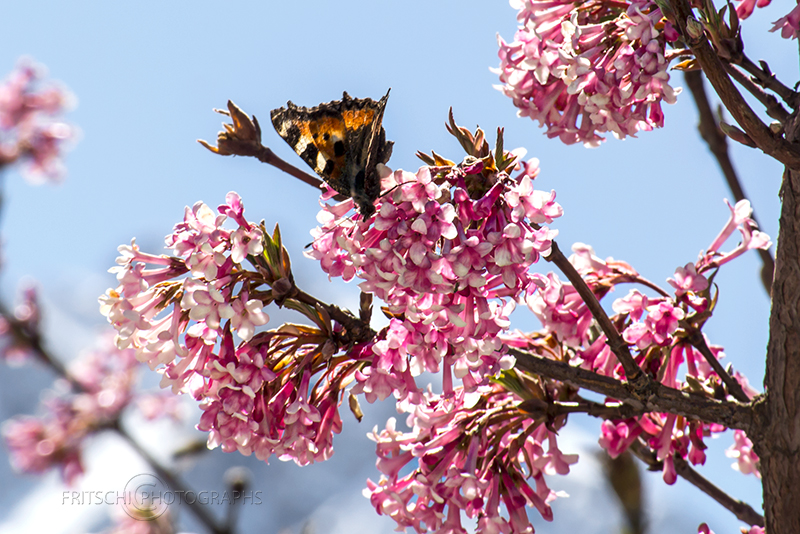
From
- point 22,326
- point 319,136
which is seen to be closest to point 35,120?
point 22,326

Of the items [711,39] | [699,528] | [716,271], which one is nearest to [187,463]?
[699,528]

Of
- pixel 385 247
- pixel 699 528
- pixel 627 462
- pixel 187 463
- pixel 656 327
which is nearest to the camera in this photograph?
pixel 385 247

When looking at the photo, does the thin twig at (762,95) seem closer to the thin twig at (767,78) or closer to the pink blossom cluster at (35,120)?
the thin twig at (767,78)

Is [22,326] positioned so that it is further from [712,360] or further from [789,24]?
[789,24]

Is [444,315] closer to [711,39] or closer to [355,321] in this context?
[355,321]

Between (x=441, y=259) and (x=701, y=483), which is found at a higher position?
(x=701, y=483)

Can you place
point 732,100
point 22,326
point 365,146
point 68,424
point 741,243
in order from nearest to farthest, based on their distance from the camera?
point 732,100, point 365,146, point 741,243, point 22,326, point 68,424
